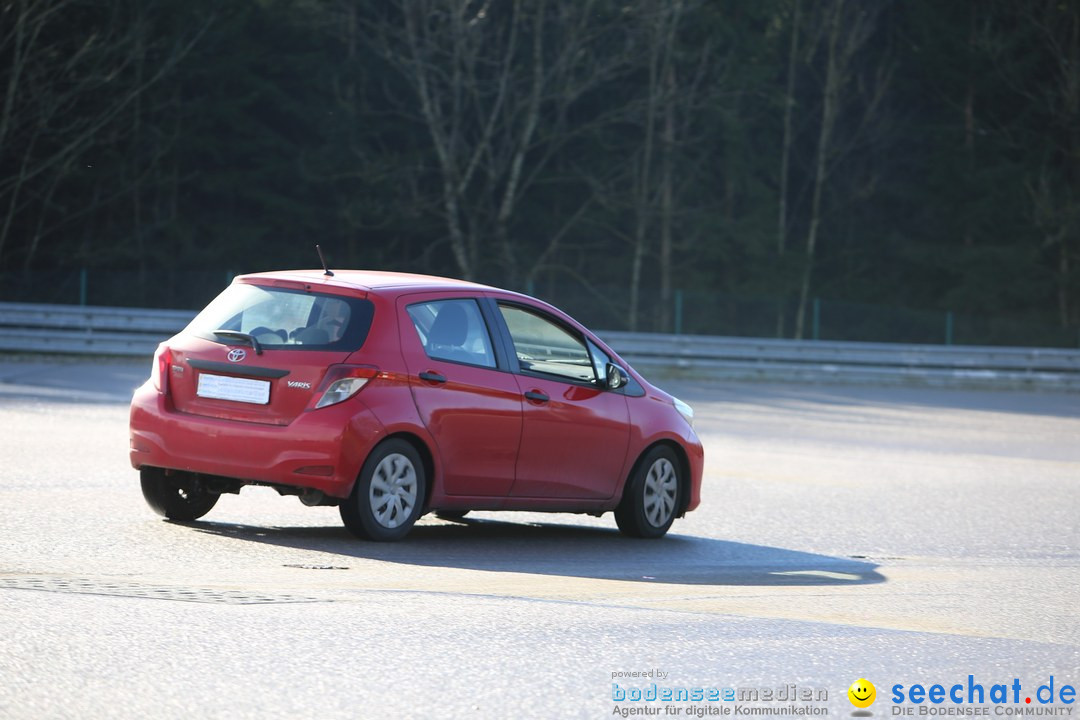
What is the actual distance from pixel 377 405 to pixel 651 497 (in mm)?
2609

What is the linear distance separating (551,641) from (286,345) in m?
3.28

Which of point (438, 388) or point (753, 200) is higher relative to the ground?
point (753, 200)

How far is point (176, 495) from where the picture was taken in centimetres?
988

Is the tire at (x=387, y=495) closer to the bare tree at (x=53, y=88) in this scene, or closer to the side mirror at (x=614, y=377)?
the side mirror at (x=614, y=377)

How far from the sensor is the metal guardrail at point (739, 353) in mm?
28047

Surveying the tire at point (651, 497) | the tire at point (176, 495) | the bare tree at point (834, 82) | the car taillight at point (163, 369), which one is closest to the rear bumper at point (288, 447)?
the car taillight at point (163, 369)

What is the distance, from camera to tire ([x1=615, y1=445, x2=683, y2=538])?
35.7 ft

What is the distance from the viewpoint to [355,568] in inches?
328

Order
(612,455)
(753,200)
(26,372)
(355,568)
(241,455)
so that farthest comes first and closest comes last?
(753,200), (26,372), (612,455), (241,455), (355,568)

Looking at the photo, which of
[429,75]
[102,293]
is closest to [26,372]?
[102,293]

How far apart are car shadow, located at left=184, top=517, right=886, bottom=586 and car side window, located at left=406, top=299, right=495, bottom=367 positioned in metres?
1.12

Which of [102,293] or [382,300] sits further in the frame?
[102,293]

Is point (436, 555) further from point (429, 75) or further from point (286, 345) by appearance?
point (429, 75)

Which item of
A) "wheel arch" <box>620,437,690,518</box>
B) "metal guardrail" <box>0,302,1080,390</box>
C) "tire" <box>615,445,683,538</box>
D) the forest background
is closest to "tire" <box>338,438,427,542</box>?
"tire" <box>615,445,683,538</box>
